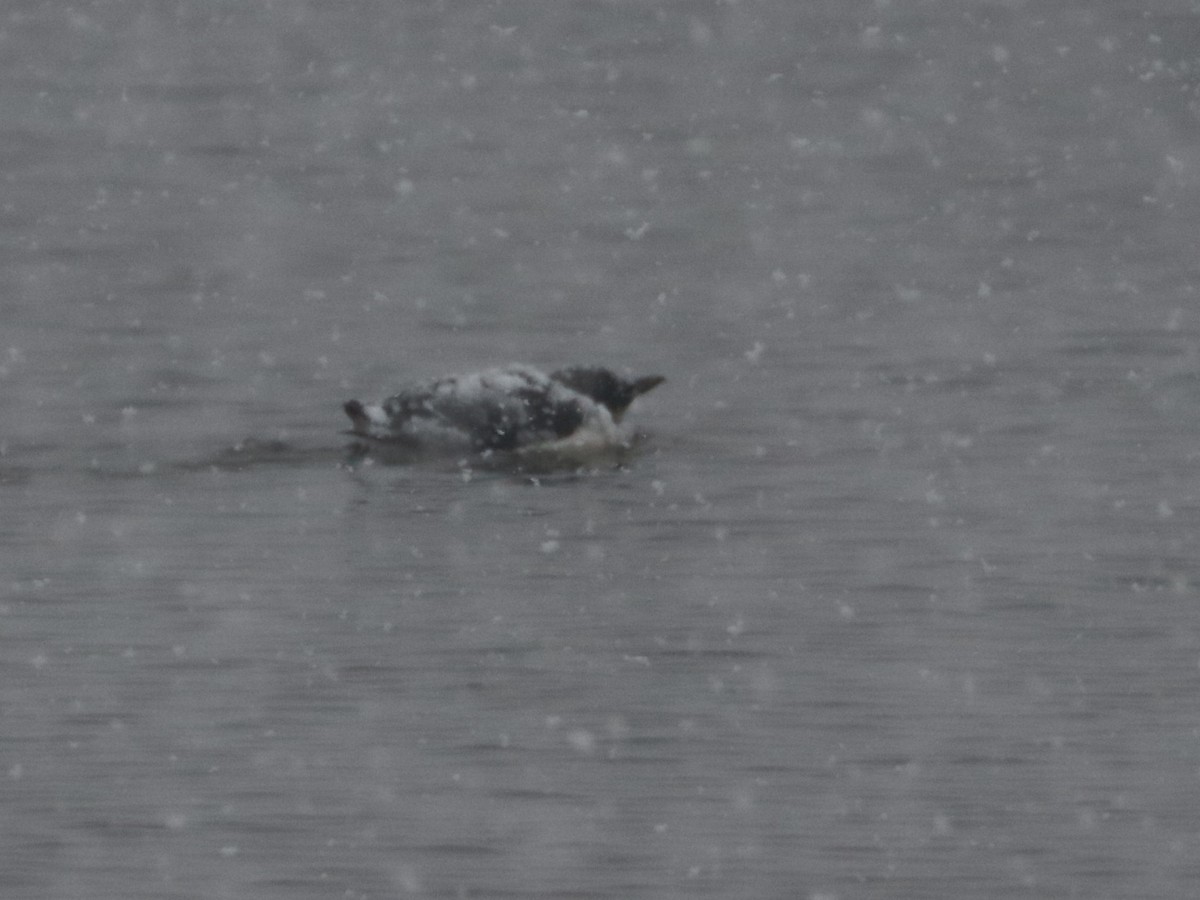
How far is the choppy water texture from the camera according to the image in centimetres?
1073

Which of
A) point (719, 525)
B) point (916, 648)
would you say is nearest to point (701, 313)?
point (719, 525)

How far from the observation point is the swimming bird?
1636 centimetres

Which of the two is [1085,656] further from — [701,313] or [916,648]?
[701,313]

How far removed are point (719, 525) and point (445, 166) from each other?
43.6 feet

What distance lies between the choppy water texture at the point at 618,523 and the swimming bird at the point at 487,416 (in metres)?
0.22

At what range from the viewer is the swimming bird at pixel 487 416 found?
16359 mm

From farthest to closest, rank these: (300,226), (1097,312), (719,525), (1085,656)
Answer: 1. (300,226)
2. (1097,312)
3. (719,525)
4. (1085,656)

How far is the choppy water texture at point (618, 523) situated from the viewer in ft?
35.2

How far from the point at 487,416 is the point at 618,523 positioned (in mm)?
1748

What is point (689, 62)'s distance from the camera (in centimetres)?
3453

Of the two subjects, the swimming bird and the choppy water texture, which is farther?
the swimming bird

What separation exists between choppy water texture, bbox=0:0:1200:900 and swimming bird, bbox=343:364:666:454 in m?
0.22

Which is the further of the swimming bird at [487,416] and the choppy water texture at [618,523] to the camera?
the swimming bird at [487,416]

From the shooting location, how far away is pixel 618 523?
14867 millimetres
